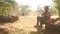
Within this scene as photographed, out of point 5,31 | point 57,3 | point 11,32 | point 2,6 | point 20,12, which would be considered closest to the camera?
point 5,31

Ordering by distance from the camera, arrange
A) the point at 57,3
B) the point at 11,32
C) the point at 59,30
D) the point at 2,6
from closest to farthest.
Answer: the point at 59,30 < the point at 11,32 < the point at 57,3 < the point at 2,6

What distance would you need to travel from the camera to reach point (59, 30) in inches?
244

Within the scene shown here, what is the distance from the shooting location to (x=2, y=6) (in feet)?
32.6

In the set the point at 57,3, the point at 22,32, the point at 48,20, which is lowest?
the point at 22,32

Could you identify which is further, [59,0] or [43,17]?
[59,0]

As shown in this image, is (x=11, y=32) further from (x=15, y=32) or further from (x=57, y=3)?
(x=57, y=3)

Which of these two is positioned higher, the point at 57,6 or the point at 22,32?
the point at 57,6

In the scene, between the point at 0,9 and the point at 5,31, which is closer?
the point at 5,31

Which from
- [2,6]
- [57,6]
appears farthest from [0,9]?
[57,6]

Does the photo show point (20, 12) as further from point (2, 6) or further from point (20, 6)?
point (2, 6)

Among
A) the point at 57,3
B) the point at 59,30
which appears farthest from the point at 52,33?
the point at 57,3

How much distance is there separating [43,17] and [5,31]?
1.63 metres

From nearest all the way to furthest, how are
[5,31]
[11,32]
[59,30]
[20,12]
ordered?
1. [59,30]
2. [5,31]
3. [11,32]
4. [20,12]

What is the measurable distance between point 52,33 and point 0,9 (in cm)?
466
